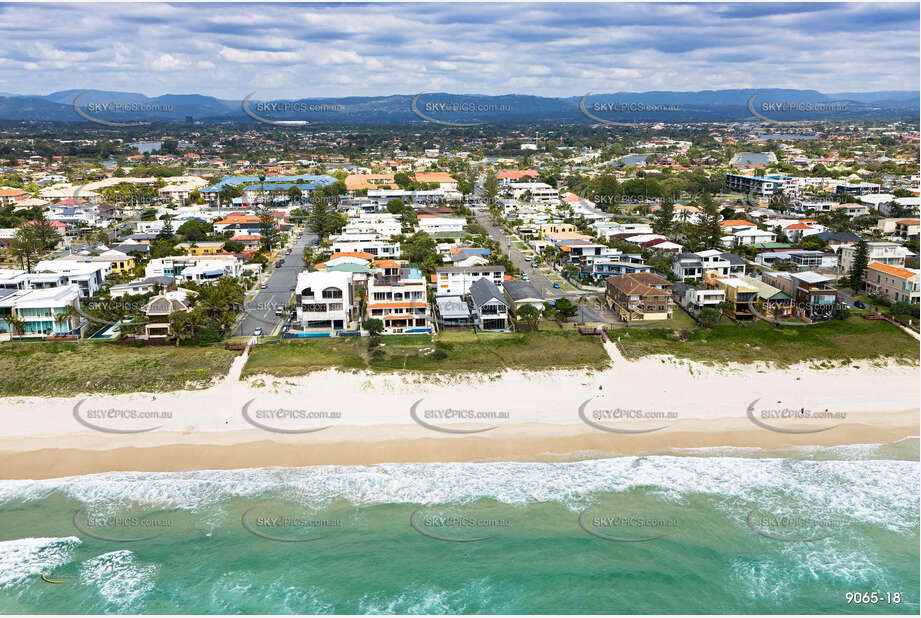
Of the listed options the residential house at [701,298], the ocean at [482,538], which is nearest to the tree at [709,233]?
the residential house at [701,298]

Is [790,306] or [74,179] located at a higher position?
[74,179]

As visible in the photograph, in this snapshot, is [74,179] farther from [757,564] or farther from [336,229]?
[757,564]

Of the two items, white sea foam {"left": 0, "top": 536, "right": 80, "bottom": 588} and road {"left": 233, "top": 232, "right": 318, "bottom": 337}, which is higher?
road {"left": 233, "top": 232, "right": 318, "bottom": 337}

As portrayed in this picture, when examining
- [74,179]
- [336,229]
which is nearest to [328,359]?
[336,229]

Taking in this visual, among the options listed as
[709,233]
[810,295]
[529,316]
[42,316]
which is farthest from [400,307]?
[709,233]

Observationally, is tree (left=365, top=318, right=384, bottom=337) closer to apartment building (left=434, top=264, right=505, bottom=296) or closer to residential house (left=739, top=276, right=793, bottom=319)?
apartment building (left=434, top=264, right=505, bottom=296)

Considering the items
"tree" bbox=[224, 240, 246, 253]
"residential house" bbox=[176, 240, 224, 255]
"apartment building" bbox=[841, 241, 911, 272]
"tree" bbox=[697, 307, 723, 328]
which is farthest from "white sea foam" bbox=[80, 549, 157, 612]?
"apartment building" bbox=[841, 241, 911, 272]

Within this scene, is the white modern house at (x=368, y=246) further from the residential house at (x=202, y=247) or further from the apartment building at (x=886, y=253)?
the apartment building at (x=886, y=253)
